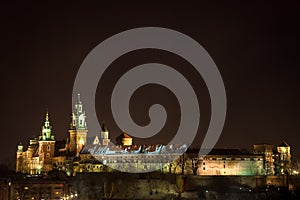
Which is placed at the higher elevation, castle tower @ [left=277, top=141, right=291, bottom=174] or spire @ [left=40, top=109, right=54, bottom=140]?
spire @ [left=40, top=109, right=54, bottom=140]

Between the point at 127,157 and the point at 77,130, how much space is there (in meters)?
9.21

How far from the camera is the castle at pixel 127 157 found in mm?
93312

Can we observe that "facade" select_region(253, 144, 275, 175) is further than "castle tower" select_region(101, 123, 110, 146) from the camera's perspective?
No

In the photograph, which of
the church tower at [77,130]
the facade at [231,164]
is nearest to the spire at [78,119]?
the church tower at [77,130]

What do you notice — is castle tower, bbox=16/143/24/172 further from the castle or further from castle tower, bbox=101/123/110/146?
castle tower, bbox=101/123/110/146

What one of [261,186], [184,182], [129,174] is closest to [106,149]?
[129,174]

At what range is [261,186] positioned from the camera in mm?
84062

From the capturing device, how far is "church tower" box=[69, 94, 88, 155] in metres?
102

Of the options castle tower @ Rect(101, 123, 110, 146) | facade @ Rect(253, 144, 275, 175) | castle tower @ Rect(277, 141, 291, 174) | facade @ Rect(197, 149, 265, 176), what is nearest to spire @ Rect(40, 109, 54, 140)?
castle tower @ Rect(101, 123, 110, 146)

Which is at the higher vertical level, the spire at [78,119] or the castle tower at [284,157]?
the spire at [78,119]

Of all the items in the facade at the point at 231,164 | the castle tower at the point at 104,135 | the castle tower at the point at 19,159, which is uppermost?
the castle tower at the point at 104,135

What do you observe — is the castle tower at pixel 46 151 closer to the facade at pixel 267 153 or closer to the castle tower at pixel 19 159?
the castle tower at pixel 19 159

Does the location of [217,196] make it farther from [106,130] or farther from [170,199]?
[106,130]

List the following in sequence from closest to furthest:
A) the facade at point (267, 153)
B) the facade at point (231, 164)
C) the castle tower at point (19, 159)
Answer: the facade at point (231, 164), the facade at point (267, 153), the castle tower at point (19, 159)
